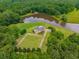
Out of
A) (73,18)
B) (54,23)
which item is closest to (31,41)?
(54,23)

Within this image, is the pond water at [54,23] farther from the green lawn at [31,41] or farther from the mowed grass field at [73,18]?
the green lawn at [31,41]

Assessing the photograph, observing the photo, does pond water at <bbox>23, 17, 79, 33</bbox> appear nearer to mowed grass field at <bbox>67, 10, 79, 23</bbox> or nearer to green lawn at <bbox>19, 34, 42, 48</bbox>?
mowed grass field at <bbox>67, 10, 79, 23</bbox>

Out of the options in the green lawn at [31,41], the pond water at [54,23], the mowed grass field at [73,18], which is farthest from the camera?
the mowed grass field at [73,18]

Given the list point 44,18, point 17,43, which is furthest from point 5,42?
point 44,18

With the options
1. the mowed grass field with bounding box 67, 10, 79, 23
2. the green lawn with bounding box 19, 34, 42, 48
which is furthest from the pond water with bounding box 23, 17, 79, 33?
the green lawn with bounding box 19, 34, 42, 48

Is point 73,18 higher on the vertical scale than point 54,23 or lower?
lower

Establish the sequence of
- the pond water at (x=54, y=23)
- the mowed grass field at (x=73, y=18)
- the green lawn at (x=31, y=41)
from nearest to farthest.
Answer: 1. the green lawn at (x=31, y=41)
2. the pond water at (x=54, y=23)
3. the mowed grass field at (x=73, y=18)

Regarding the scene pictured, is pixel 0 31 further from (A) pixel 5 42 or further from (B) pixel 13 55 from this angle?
(B) pixel 13 55

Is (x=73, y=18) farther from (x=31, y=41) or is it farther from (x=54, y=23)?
(x=31, y=41)

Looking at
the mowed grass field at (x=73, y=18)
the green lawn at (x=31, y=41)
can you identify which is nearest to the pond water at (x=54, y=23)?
the mowed grass field at (x=73, y=18)
